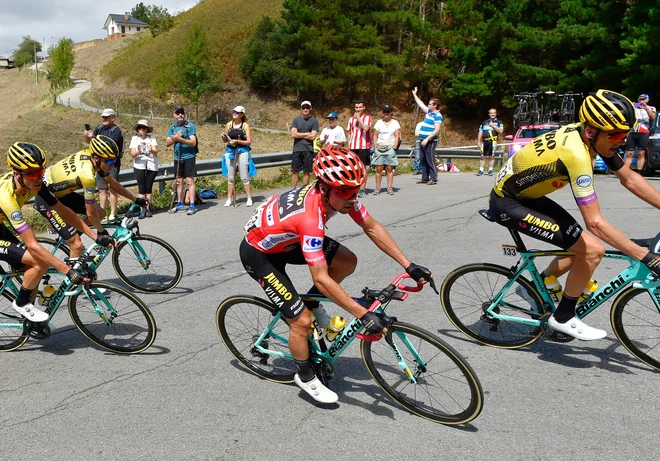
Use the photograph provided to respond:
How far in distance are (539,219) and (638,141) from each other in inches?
537

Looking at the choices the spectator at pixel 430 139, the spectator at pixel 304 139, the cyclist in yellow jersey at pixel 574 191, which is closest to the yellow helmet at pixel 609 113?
the cyclist in yellow jersey at pixel 574 191

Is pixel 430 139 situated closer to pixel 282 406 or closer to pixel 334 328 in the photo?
pixel 334 328

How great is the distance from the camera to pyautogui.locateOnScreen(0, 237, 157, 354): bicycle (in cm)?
536

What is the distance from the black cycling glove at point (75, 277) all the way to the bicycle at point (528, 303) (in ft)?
10.4

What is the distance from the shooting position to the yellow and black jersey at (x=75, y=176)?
281 inches

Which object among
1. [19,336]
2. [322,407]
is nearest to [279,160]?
[19,336]

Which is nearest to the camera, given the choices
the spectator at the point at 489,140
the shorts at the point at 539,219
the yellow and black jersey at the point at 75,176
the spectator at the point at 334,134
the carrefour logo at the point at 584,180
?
the carrefour logo at the point at 584,180

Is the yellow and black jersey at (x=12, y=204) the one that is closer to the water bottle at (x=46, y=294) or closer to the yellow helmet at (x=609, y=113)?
the water bottle at (x=46, y=294)

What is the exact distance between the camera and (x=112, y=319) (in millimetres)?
5559

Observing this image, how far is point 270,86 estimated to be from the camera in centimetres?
6425

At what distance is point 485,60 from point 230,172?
37194 mm

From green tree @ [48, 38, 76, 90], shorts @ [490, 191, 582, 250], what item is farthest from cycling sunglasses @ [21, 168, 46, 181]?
green tree @ [48, 38, 76, 90]

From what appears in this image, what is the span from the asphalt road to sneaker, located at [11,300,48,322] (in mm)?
321

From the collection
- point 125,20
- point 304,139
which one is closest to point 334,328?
point 304,139
